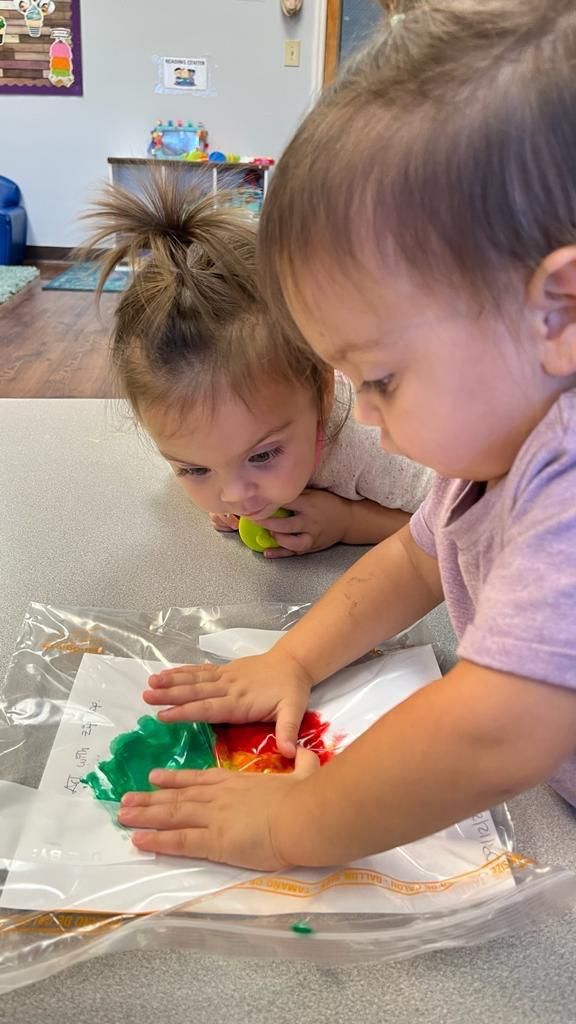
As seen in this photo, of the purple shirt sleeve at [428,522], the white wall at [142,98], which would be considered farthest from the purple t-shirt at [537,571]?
the white wall at [142,98]

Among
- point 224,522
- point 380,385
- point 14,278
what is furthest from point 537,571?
point 14,278

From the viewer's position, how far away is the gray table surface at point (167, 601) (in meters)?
0.33

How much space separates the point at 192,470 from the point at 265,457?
0.21ft

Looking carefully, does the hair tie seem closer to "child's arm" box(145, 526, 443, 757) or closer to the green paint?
"child's arm" box(145, 526, 443, 757)

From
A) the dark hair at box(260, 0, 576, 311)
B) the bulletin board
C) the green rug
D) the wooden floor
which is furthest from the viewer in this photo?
the bulletin board

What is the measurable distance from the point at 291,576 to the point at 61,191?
3248 mm

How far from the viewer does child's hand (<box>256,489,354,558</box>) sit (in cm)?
70

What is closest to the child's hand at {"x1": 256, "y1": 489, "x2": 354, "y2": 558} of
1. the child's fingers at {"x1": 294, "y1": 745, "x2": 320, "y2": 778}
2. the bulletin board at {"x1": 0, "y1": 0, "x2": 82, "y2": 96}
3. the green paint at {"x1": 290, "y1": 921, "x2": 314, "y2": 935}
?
the child's fingers at {"x1": 294, "y1": 745, "x2": 320, "y2": 778}

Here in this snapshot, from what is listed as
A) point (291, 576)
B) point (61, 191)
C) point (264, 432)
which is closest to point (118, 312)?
point (264, 432)

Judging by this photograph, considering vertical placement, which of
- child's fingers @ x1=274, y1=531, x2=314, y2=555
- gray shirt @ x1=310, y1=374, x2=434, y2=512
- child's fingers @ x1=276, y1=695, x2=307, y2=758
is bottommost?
child's fingers @ x1=276, y1=695, x2=307, y2=758

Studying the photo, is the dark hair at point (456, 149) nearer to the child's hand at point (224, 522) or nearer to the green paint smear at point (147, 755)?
the green paint smear at point (147, 755)

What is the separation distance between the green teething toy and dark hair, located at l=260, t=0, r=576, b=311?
0.41 metres

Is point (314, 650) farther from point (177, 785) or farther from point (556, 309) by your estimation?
point (556, 309)

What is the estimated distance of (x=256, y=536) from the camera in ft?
2.32
